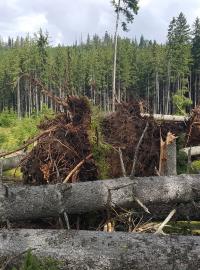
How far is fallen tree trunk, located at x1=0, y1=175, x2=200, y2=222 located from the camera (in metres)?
5.22

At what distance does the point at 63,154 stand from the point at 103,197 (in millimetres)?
1724

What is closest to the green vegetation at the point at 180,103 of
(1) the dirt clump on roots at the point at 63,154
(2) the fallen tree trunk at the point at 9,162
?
(1) the dirt clump on roots at the point at 63,154

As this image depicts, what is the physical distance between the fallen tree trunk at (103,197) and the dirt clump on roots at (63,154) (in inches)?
50.0

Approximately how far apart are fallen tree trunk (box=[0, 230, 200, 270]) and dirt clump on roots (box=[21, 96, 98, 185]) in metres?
2.20

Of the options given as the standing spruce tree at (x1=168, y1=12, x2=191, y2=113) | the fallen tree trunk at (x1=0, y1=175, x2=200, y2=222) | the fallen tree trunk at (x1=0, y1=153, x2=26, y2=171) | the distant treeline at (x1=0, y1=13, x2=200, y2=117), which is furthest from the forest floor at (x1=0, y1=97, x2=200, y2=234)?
the standing spruce tree at (x1=168, y1=12, x2=191, y2=113)

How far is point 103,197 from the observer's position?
5574 millimetres

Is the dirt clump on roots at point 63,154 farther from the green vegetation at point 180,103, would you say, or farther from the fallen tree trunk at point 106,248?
the green vegetation at point 180,103

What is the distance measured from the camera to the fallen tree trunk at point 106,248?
4270 mm

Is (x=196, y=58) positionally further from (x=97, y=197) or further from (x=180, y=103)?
(x=97, y=197)

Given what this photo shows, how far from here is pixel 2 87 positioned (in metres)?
90.8

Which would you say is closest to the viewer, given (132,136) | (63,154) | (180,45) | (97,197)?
(97,197)

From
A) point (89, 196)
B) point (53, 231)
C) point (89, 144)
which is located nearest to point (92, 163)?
point (89, 144)

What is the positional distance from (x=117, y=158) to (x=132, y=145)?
336 mm

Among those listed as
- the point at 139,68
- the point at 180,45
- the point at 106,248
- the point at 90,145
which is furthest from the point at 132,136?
the point at 139,68
